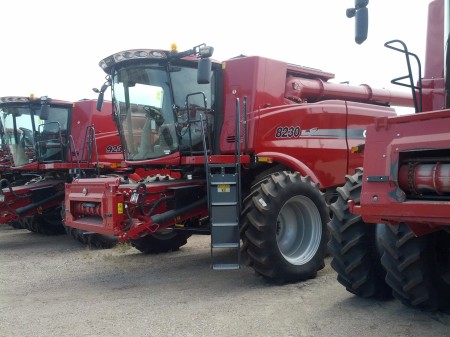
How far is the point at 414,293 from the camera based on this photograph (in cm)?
400

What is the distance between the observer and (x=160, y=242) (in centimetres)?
791

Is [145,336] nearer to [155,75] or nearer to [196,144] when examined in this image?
[196,144]

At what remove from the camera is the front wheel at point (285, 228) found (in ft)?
18.4

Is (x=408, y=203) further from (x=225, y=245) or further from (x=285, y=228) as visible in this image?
(x=285, y=228)

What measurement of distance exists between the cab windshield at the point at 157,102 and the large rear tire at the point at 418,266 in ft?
10.8

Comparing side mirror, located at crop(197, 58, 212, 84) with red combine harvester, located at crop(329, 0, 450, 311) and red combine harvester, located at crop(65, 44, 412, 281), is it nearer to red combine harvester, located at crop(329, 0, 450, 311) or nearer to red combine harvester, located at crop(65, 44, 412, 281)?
red combine harvester, located at crop(65, 44, 412, 281)

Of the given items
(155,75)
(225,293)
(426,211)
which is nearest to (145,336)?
(225,293)

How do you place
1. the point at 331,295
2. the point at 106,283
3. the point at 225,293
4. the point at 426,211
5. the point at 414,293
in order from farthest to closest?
the point at 106,283, the point at 225,293, the point at 331,295, the point at 414,293, the point at 426,211

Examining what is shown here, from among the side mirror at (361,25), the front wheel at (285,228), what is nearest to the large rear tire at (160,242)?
the front wheel at (285,228)

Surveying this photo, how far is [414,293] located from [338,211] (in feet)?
3.19

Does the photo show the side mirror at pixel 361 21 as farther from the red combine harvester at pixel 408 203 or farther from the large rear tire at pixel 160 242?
the large rear tire at pixel 160 242

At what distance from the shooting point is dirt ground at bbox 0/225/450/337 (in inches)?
162

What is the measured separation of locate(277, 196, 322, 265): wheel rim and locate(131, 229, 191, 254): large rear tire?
2.16m

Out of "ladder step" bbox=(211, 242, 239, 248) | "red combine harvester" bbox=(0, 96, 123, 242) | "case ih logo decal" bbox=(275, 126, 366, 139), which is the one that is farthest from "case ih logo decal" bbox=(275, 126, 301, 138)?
"red combine harvester" bbox=(0, 96, 123, 242)
